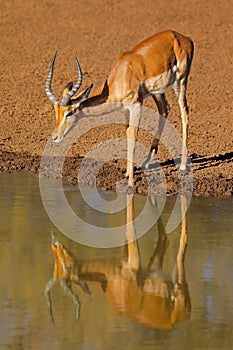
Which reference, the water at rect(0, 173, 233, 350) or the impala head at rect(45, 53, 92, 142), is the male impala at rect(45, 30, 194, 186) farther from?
the water at rect(0, 173, 233, 350)

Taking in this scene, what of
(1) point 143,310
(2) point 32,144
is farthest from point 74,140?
(1) point 143,310

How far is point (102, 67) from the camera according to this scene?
17.2 metres

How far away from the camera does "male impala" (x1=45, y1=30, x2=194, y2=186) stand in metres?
10.3

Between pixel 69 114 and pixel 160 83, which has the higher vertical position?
pixel 160 83

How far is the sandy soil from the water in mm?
1632

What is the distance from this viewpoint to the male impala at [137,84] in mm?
10328

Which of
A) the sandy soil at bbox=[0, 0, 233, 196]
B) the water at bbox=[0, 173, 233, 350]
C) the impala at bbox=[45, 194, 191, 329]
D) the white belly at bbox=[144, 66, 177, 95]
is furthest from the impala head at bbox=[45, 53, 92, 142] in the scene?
the impala at bbox=[45, 194, 191, 329]

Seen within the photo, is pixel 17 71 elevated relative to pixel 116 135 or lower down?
elevated

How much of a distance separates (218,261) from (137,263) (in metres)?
0.62

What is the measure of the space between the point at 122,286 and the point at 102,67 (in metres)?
10.5

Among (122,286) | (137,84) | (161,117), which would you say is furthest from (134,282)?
(161,117)

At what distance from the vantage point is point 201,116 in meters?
14.2

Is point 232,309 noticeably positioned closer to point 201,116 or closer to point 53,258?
point 53,258

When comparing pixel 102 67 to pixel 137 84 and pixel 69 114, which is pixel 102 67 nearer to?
pixel 137 84
